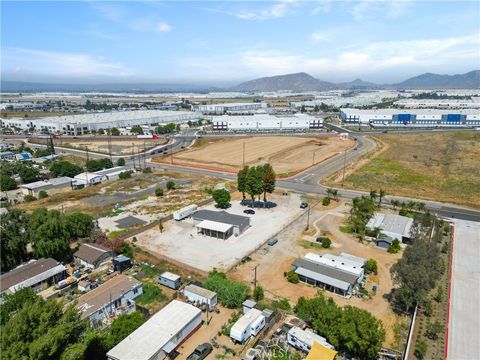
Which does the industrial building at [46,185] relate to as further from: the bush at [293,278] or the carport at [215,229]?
the bush at [293,278]

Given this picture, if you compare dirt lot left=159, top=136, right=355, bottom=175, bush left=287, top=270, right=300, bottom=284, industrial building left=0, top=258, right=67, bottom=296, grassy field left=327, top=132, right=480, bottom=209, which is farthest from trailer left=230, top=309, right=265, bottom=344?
dirt lot left=159, top=136, right=355, bottom=175

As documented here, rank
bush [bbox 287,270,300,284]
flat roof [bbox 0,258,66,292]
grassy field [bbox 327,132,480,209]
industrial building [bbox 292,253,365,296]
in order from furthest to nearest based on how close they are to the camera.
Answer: grassy field [bbox 327,132,480,209]
bush [bbox 287,270,300,284]
industrial building [bbox 292,253,365,296]
flat roof [bbox 0,258,66,292]

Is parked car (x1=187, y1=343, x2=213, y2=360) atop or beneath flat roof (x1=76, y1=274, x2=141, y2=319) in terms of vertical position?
beneath

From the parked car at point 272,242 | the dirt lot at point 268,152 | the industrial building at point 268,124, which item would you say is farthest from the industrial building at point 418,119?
the parked car at point 272,242

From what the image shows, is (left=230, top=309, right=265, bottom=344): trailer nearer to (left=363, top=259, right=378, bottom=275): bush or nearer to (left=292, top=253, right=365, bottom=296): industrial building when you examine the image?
(left=292, top=253, right=365, bottom=296): industrial building

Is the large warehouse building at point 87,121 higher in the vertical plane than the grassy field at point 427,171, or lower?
higher

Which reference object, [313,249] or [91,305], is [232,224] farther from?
[91,305]
